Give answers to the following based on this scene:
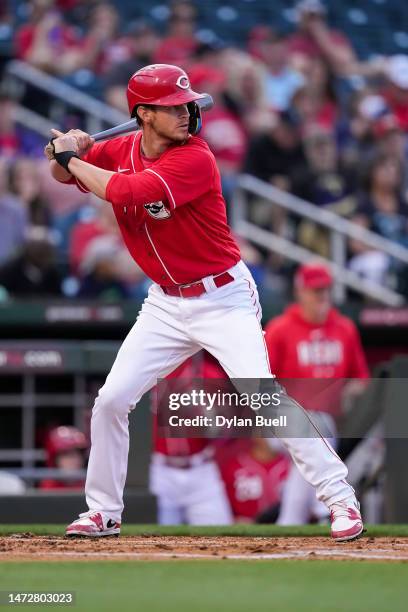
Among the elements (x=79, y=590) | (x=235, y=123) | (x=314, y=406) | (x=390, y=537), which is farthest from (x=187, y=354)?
(x=235, y=123)

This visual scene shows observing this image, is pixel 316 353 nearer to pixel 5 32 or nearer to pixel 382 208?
pixel 382 208

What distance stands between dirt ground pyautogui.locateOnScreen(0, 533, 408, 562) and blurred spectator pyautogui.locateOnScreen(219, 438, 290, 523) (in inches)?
133

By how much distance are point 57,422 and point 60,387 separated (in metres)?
0.26

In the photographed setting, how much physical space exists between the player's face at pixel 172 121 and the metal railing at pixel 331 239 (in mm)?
5443

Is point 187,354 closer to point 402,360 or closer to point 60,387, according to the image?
point 402,360

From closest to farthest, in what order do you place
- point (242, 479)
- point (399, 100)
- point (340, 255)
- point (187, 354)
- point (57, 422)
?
point (187, 354) → point (242, 479) → point (57, 422) → point (340, 255) → point (399, 100)

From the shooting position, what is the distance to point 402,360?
7.28 meters

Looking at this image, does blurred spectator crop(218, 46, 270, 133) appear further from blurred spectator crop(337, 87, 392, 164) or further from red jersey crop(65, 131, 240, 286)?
red jersey crop(65, 131, 240, 286)

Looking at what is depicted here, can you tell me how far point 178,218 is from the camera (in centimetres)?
→ 514

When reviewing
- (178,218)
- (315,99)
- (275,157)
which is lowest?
(178,218)

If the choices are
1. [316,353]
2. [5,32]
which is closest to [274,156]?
[5,32]

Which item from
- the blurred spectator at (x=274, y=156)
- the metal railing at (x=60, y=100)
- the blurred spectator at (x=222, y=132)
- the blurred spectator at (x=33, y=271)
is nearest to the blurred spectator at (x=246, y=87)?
the blurred spectator at (x=222, y=132)

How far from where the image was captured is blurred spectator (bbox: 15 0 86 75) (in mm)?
11812

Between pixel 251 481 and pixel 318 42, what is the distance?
561cm
